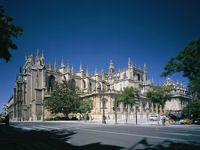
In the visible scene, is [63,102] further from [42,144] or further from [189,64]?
[42,144]

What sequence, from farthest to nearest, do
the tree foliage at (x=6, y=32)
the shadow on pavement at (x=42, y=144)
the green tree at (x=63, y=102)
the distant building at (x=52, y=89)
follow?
the distant building at (x=52, y=89) < the green tree at (x=63, y=102) < the shadow on pavement at (x=42, y=144) < the tree foliage at (x=6, y=32)

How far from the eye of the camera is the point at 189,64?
79.3 feet

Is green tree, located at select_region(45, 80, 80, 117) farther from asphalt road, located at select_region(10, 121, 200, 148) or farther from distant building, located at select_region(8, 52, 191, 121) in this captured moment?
asphalt road, located at select_region(10, 121, 200, 148)

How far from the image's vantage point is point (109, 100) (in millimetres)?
43812

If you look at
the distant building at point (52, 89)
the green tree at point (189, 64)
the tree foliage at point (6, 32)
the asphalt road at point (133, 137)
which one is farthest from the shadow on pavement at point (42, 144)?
the distant building at point (52, 89)

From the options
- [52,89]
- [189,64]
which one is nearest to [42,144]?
[189,64]

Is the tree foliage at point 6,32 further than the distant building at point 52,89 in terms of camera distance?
No

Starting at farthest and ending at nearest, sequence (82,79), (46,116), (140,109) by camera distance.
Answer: (82,79) < (140,109) < (46,116)

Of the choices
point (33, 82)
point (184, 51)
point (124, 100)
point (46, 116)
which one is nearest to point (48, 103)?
point (46, 116)

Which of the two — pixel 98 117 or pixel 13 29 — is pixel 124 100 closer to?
pixel 98 117

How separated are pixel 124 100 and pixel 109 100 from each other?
3875mm

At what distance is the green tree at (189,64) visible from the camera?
73.9 ft

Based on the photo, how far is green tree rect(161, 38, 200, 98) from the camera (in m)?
22.5

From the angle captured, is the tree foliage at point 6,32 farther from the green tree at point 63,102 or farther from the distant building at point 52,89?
the distant building at point 52,89
